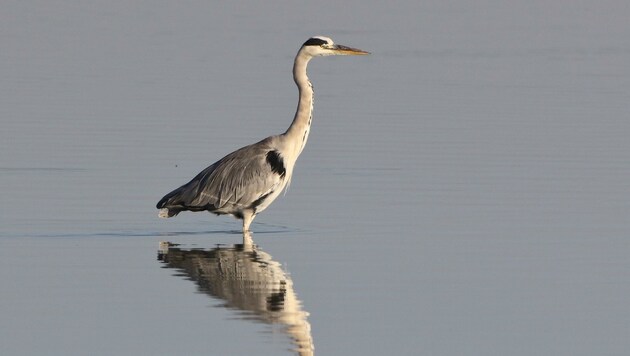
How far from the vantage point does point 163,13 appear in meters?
36.3

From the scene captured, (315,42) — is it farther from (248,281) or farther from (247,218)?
(248,281)

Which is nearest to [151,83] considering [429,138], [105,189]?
[429,138]

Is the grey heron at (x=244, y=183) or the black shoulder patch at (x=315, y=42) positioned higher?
the black shoulder patch at (x=315, y=42)

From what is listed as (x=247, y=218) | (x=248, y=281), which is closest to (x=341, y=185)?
(x=247, y=218)

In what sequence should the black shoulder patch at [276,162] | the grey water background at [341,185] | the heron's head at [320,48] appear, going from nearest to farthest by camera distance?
1. the grey water background at [341,185]
2. the black shoulder patch at [276,162]
3. the heron's head at [320,48]

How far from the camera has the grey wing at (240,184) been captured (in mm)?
15586

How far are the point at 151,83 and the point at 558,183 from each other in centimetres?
904

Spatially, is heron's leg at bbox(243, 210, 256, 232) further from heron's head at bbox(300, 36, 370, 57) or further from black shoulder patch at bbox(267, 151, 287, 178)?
heron's head at bbox(300, 36, 370, 57)

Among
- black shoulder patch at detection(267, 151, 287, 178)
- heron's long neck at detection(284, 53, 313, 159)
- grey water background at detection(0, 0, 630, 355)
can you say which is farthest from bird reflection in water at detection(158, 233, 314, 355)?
heron's long neck at detection(284, 53, 313, 159)

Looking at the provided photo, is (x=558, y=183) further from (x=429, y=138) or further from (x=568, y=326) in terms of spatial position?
(x=568, y=326)

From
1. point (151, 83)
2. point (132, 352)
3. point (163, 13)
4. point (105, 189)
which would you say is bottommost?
point (132, 352)

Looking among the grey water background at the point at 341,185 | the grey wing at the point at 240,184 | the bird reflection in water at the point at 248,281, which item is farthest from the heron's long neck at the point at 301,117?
the bird reflection in water at the point at 248,281

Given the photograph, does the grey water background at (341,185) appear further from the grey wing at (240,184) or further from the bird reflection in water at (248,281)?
the grey wing at (240,184)

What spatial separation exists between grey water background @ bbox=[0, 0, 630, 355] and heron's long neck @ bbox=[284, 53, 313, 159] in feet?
2.41
